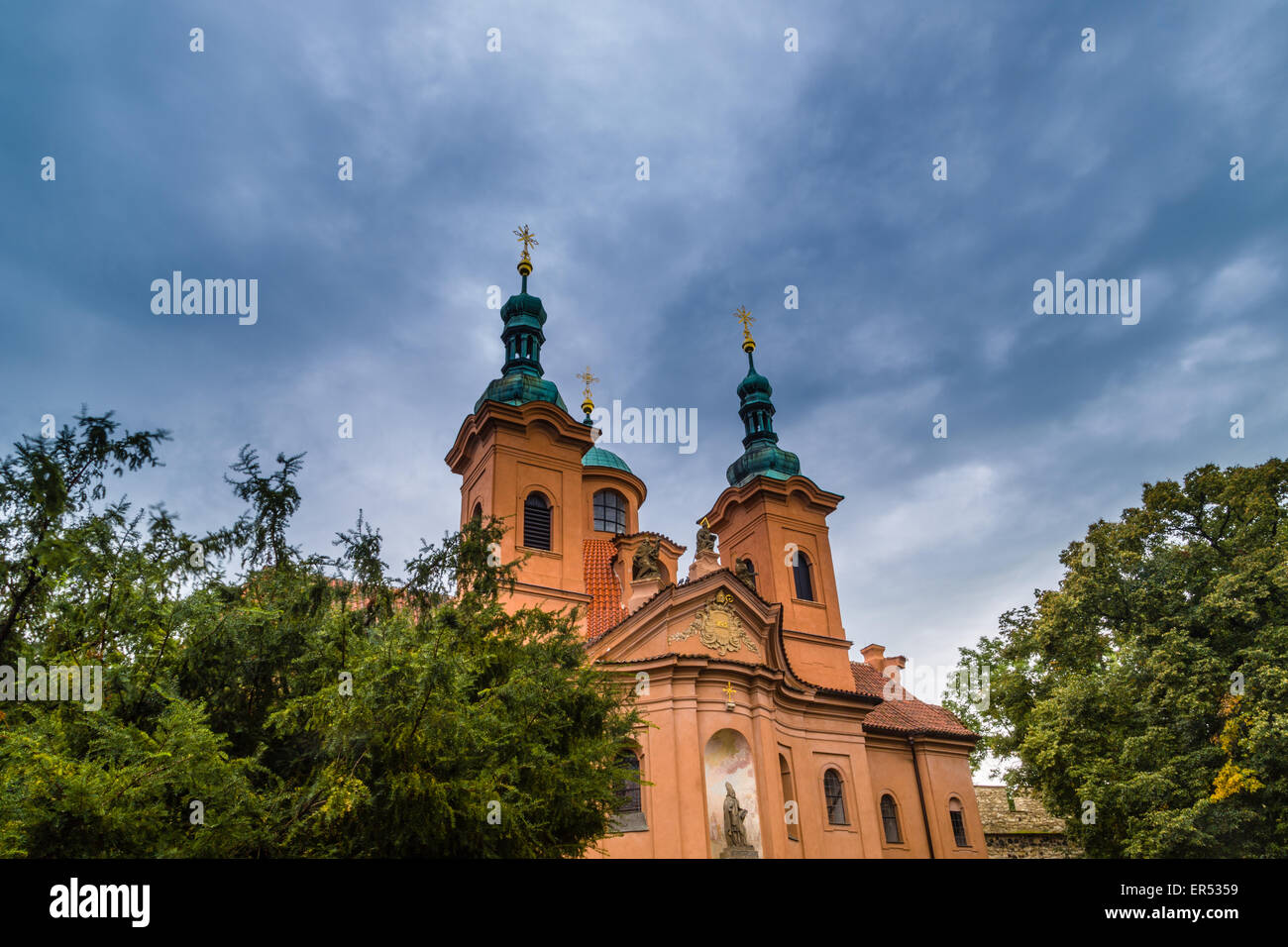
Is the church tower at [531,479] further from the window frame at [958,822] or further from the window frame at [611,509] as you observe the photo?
the window frame at [958,822]

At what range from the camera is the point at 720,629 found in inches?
786

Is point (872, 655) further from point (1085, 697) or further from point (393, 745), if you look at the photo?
point (393, 745)

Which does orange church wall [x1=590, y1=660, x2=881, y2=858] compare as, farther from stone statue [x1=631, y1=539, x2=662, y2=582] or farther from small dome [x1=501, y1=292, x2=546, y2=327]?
small dome [x1=501, y1=292, x2=546, y2=327]

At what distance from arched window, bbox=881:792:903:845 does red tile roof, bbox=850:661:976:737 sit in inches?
82.5

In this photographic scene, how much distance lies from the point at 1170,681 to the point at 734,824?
1208 centimetres

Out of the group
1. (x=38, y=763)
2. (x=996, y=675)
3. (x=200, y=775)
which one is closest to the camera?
(x=38, y=763)

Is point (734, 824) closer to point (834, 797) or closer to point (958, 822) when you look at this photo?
point (834, 797)

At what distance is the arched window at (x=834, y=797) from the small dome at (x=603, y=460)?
12.8 m

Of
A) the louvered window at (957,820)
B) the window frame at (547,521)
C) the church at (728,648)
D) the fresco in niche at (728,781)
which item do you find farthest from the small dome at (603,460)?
the louvered window at (957,820)

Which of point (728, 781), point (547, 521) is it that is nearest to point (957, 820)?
point (728, 781)

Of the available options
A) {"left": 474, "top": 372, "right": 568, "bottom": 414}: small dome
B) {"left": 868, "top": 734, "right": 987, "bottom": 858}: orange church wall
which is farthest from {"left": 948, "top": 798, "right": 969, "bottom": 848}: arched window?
{"left": 474, "top": 372, "right": 568, "bottom": 414}: small dome
